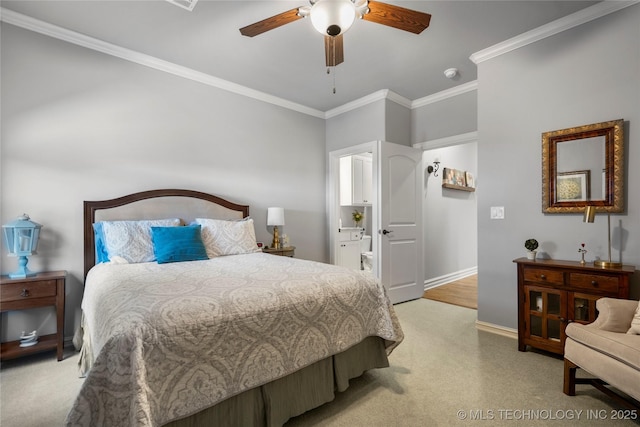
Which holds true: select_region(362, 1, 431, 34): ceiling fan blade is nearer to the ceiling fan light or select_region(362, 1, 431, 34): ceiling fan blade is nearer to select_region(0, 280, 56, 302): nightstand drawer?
the ceiling fan light

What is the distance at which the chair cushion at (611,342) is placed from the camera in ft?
4.79

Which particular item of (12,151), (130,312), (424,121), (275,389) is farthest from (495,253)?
(12,151)

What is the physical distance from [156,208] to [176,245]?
715 mm

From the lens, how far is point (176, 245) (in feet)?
8.45

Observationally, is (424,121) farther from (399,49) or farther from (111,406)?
(111,406)

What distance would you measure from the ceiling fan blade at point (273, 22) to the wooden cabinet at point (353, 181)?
3.19 m

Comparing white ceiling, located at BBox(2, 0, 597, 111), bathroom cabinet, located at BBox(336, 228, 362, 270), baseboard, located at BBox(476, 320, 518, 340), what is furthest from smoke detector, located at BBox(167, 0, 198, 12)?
Result: baseboard, located at BBox(476, 320, 518, 340)

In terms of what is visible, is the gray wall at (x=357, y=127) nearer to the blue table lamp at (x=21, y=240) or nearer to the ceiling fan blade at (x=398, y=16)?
the ceiling fan blade at (x=398, y=16)

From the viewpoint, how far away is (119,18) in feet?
8.18

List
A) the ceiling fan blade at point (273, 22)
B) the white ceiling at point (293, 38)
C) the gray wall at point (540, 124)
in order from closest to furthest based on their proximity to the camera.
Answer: the ceiling fan blade at point (273, 22) → the gray wall at point (540, 124) → the white ceiling at point (293, 38)

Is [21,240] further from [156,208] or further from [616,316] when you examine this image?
[616,316]

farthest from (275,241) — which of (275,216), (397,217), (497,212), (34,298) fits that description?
(497,212)

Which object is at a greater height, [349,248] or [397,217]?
[397,217]

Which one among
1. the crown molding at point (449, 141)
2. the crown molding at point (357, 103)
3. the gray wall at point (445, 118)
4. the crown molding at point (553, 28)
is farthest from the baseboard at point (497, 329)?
the crown molding at point (357, 103)
